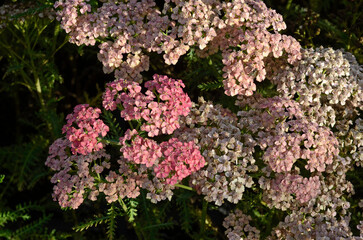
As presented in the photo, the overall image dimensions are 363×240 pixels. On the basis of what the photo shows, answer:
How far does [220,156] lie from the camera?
2.29 m

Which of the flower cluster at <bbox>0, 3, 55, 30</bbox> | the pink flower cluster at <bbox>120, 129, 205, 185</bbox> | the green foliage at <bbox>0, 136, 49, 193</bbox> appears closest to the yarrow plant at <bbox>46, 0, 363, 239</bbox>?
the pink flower cluster at <bbox>120, 129, 205, 185</bbox>

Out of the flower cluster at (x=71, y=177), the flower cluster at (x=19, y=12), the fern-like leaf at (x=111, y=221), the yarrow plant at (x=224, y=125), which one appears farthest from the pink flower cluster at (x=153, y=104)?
the flower cluster at (x=19, y=12)

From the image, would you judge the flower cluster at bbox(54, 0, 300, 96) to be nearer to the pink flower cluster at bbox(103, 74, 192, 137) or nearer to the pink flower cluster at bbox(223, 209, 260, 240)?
the pink flower cluster at bbox(103, 74, 192, 137)

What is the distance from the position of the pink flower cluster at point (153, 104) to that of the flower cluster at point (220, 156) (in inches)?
5.5

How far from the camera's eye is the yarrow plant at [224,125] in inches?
89.1

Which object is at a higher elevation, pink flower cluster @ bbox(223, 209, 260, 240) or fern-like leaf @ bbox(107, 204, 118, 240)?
pink flower cluster @ bbox(223, 209, 260, 240)

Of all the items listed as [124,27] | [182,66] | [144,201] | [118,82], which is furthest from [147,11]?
[144,201]

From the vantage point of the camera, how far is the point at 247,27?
2637 millimetres

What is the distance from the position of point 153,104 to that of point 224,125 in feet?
1.41

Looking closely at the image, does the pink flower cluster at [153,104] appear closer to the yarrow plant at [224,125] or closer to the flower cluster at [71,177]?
the yarrow plant at [224,125]

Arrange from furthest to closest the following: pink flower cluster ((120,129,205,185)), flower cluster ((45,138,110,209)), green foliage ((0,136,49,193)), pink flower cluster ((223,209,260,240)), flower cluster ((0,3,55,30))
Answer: green foliage ((0,136,49,193)), flower cluster ((0,3,55,30)), pink flower cluster ((223,209,260,240)), flower cluster ((45,138,110,209)), pink flower cluster ((120,129,205,185))

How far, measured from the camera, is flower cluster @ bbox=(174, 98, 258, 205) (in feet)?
7.29

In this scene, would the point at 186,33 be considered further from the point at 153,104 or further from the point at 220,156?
the point at 220,156

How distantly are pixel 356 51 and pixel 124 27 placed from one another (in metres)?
1.65
